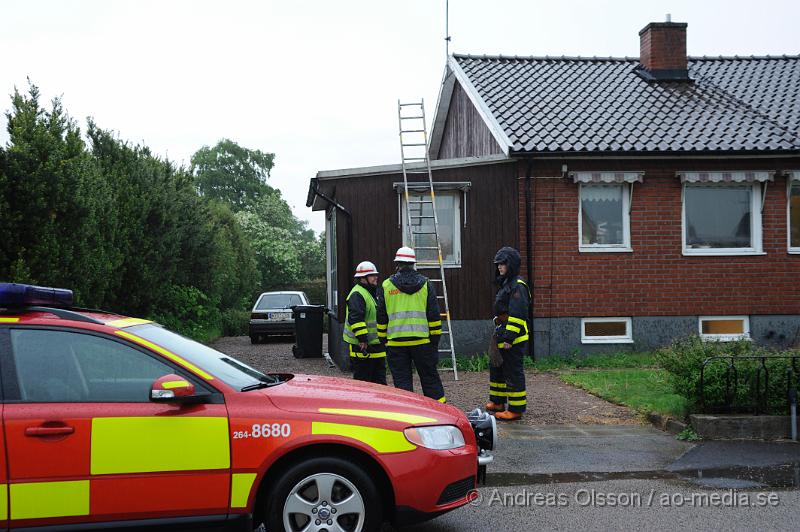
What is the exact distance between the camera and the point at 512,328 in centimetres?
973

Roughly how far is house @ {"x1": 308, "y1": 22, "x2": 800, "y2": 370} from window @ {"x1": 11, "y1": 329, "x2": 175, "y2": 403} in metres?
9.98

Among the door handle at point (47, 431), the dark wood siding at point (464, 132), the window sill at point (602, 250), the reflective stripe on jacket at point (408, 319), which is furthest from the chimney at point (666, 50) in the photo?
the door handle at point (47, 431)

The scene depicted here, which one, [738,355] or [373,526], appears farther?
[738,355]

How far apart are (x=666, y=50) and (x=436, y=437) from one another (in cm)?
1627

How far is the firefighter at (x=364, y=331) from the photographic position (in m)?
9.75

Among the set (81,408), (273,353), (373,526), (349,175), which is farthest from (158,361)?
(273,353)

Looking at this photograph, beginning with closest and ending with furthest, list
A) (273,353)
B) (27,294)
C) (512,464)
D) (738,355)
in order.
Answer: (27,294)
(512,464)
(738,355)
(273,353)

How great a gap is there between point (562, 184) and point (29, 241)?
29.7 ft

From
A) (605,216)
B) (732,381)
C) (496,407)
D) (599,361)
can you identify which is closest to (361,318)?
(496,407)

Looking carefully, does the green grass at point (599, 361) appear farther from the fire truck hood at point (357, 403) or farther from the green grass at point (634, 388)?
the fire truck hood at point (357, 403)

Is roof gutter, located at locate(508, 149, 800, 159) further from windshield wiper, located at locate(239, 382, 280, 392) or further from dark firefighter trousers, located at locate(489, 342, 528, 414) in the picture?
windshield wiper, located at locate(239, 382, 280, 392)

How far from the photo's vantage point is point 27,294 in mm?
5090

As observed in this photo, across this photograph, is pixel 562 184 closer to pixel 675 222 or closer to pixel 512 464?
pixel 675 222

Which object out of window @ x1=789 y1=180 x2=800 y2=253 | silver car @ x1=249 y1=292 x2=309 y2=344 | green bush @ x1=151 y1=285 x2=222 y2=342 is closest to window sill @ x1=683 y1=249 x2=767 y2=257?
window @ x1=789 y1=180 x2=800 y2=253
